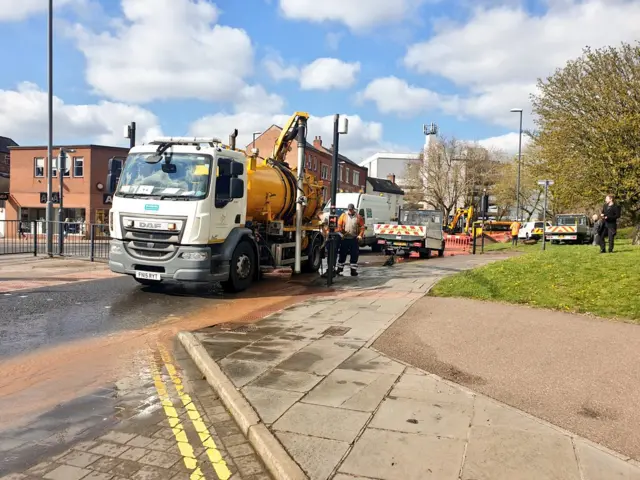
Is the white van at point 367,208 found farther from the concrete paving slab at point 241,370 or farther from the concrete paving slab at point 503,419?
the concrete paving slab at point 503,419

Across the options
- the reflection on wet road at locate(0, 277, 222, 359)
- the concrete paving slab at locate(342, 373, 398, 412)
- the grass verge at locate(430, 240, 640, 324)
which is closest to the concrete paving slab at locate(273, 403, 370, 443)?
the concrete paving slab at locate(342, 373, 398, 412)

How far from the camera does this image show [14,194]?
39.9 m

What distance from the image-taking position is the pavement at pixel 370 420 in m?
3.25

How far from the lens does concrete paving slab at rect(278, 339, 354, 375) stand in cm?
531

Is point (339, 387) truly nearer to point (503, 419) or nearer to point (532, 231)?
point (503, 419)

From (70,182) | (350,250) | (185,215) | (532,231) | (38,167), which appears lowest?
(350,250)

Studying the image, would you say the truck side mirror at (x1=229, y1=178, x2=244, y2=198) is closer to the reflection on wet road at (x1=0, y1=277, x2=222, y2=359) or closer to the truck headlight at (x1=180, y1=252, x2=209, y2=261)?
the truck headlight at (x1=180, y1=252, x2=209, y2=261)

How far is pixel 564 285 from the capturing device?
959 cm

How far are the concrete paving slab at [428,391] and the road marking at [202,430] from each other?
1615 millimetres

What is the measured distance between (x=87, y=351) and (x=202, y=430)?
9.71ft

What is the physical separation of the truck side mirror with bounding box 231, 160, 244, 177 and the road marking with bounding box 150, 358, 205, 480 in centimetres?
534

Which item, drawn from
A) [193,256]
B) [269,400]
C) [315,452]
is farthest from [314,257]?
[315,452]

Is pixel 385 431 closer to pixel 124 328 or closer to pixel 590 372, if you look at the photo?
pixel 590 372

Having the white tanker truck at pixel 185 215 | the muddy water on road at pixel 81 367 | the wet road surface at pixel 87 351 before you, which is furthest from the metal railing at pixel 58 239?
the muddy water on road at pixel 81 367
